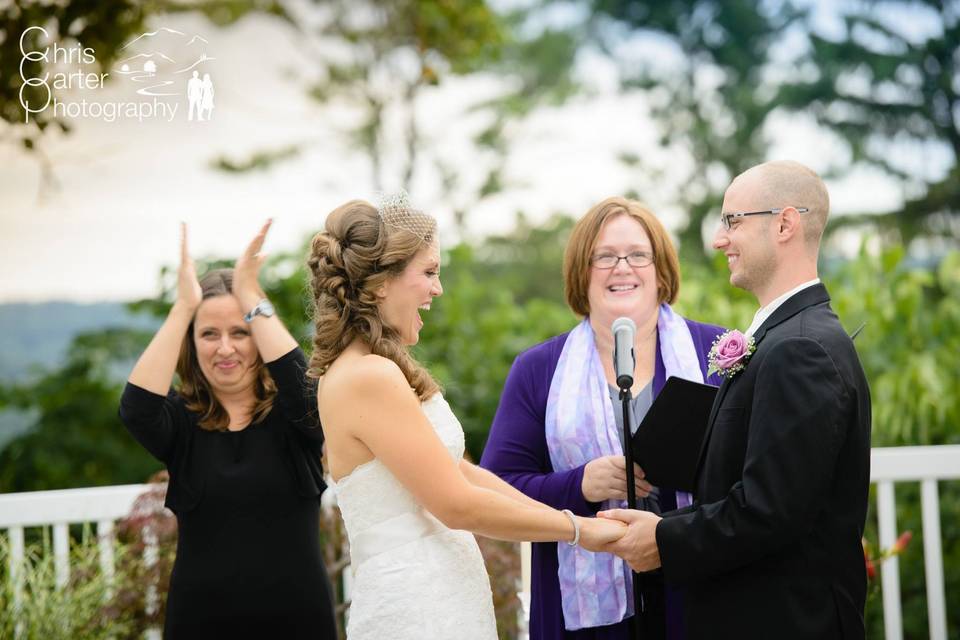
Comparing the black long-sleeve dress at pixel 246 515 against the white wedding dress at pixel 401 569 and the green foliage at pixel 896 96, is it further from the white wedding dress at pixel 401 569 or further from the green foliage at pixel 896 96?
the green foliage at pixel 896 96

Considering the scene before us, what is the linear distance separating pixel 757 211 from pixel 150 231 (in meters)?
5.62

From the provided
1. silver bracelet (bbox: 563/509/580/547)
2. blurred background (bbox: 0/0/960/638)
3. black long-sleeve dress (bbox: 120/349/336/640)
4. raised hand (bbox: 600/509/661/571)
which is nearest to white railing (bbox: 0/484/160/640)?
black long-sleeve dress (bbox: 120/349/336/640)

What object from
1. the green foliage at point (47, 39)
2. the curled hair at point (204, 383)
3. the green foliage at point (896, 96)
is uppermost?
the green foliage at point (896, 96)

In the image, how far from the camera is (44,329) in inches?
287

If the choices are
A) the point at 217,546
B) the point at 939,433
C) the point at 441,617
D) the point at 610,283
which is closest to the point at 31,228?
the point at 217,546

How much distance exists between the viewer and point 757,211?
2584 mm

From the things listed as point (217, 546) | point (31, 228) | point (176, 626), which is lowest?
point (176, 626)

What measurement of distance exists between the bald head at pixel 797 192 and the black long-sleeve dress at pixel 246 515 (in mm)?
1588

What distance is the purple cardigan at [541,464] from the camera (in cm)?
314

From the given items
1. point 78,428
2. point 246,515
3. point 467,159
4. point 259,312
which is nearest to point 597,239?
point 259,312

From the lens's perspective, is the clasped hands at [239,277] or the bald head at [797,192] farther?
the clasped hands at [239,277]

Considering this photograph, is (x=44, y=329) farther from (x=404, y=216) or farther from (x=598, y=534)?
(x=598, y=534)

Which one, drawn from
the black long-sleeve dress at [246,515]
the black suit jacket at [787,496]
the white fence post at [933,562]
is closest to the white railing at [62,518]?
the black long-sleeve dress at [246,515]

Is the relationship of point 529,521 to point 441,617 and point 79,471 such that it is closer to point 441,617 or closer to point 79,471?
point 441,617
